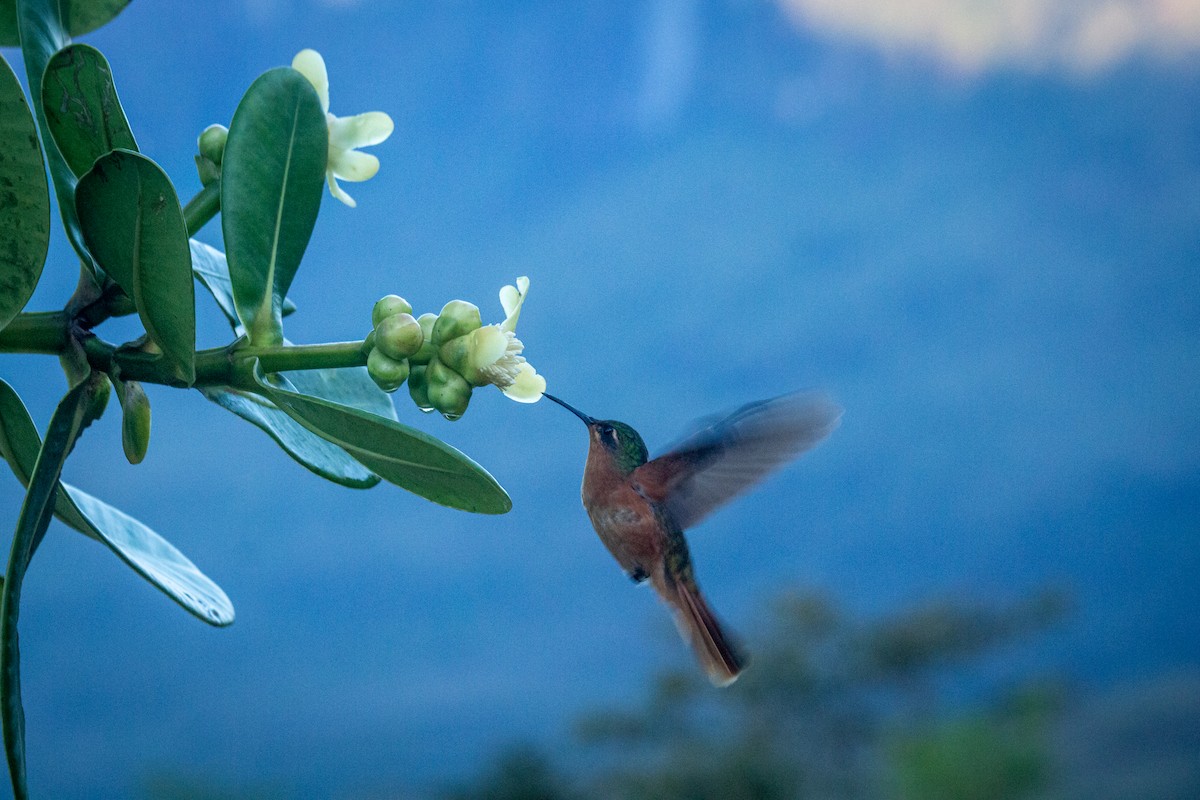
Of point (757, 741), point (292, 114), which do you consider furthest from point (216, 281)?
point (757, 741)

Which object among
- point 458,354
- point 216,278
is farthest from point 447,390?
point 216,278

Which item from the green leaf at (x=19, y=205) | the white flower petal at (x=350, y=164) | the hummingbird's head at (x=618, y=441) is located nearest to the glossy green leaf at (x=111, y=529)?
the green leaf at (x=19, y=205)

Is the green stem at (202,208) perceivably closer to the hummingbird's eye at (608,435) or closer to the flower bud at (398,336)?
the flower bud at (398,336)

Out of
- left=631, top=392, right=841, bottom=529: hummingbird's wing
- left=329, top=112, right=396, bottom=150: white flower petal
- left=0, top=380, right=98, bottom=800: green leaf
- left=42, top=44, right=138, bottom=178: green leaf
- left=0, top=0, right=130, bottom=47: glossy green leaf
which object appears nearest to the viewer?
left=0, top=380, right=98, bottom=800: green leaf

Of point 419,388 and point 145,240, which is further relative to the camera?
point 419,388

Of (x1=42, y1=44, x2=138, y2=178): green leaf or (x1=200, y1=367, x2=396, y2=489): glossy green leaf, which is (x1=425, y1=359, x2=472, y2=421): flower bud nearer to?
(x1=200, y1=367, x2=396, y2=489): glossy green leaf

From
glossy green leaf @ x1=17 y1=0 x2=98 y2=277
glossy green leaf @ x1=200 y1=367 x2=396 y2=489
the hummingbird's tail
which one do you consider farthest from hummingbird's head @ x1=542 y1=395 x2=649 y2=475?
glossy green leaf @ x1=17 y1=0 x2=98 y2=277

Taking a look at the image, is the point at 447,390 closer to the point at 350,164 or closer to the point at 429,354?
the point at 429,354

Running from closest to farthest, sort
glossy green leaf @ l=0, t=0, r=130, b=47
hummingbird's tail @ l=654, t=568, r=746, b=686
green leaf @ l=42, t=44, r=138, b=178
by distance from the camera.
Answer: green leaf @ l=42, t=44, r=138, b=178, glossy green leaf @ l=0, t=0, r=130, b=47, hummingbird's tail @ l=654, t=568, r=746, b=686
